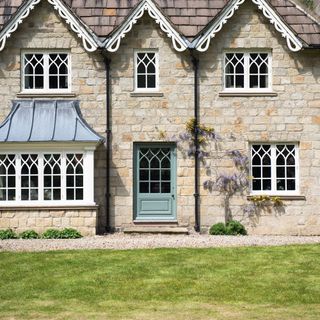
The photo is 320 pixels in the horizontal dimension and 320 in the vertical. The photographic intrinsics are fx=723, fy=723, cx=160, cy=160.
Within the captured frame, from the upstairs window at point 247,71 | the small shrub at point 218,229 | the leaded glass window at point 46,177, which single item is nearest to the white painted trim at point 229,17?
the upstairs window at point 247,71

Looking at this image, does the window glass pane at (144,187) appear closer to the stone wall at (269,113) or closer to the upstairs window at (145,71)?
the stone wall at (269,113)

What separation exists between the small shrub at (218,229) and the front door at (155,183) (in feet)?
4.11

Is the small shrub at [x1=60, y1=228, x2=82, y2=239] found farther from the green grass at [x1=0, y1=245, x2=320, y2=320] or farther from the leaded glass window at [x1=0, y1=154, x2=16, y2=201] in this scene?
the green grass at [x1=0, y1=245, x2=320, y2=320]

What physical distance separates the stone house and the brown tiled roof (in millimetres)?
67

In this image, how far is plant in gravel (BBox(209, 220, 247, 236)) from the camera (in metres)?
19.8

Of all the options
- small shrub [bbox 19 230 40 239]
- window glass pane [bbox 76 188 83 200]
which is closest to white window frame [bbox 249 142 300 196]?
window glass pane [bbox 76 188 83 200]

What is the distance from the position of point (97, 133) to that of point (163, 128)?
1875mm

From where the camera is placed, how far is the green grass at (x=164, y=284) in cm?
1063

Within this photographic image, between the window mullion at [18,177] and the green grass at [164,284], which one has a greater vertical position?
the window mullion at [18,177]

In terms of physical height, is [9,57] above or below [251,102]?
above

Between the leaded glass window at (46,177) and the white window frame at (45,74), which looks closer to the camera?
the leaded glass window at (46,177)

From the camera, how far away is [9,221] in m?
19.3

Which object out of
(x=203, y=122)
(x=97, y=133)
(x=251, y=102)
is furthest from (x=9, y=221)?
(x=251, y=102)

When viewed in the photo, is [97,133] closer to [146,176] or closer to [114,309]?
[146,176]
